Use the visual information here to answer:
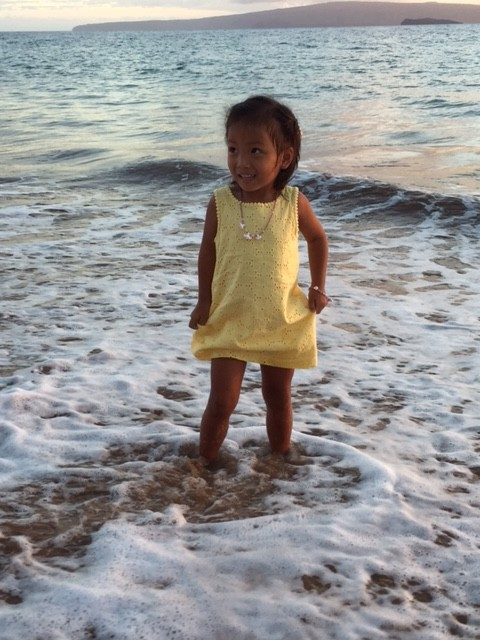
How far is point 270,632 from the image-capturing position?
2.40 meters

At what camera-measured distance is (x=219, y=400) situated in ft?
10.8

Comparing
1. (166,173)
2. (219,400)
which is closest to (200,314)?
(219,400)

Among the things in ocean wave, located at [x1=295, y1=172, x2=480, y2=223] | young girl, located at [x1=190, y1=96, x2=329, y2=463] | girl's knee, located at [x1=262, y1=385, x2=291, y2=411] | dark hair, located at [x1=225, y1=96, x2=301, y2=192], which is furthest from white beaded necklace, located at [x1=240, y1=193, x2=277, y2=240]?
ocean wave, located at [x1=295, y1=172, x2=480, y2=223]

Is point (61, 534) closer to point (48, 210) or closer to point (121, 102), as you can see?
point (48, 210)

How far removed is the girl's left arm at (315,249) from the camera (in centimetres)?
322

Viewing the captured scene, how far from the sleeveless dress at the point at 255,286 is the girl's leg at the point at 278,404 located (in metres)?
0.13

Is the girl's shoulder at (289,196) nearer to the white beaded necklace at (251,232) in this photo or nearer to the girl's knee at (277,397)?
the white beaded necklace at (251,232)

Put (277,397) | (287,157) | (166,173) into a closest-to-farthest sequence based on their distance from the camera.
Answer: (287,157) → (277,397) → (166,173)

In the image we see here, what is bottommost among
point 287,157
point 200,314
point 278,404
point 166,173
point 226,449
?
point 166,173

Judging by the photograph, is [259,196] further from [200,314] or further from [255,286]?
[200,314]

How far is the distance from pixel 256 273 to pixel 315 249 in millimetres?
284

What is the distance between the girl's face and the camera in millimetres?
2963

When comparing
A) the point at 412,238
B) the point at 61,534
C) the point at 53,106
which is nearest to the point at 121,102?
the point at 53,106

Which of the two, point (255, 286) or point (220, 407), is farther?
point (220, 407)
